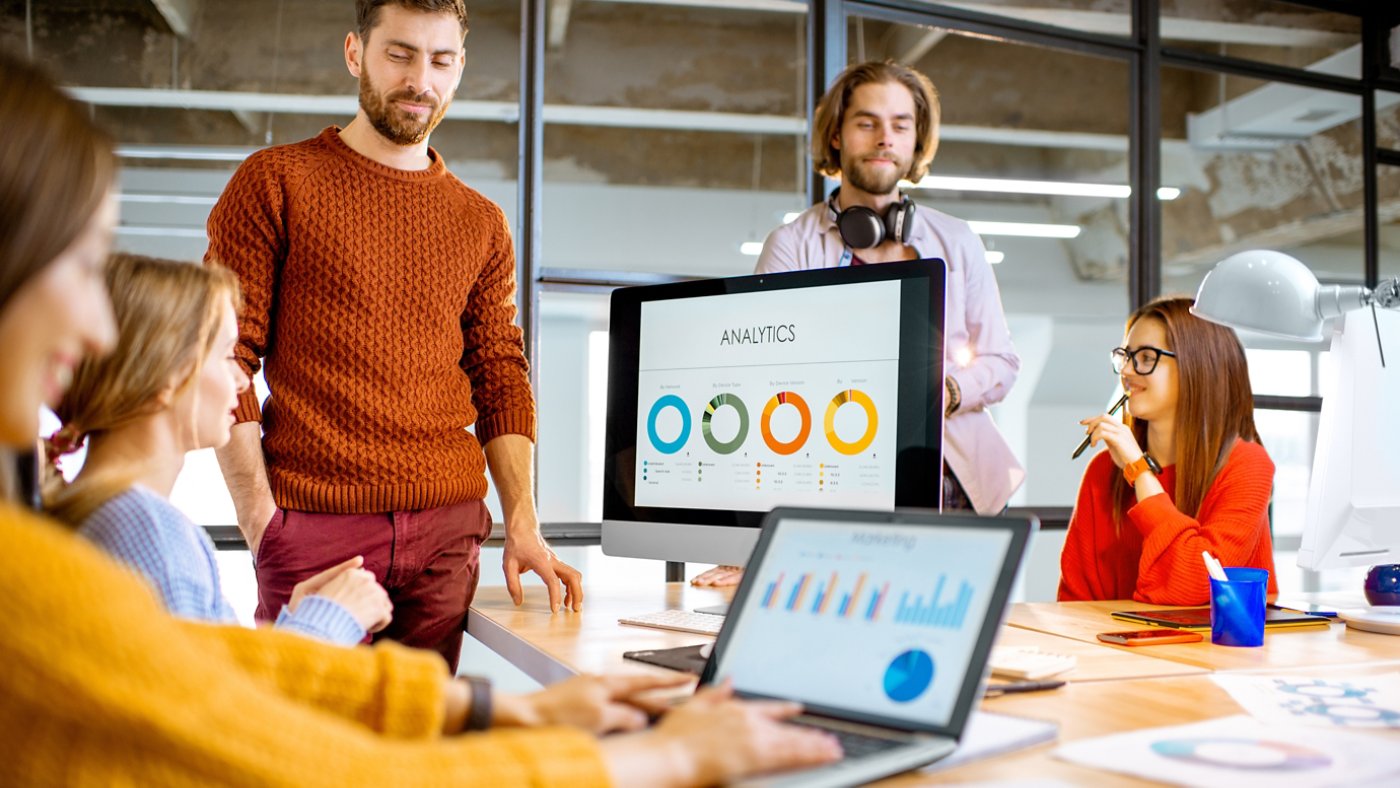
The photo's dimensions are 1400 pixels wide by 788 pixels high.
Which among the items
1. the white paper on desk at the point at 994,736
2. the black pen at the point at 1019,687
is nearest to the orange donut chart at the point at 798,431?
the black pen at the point at 1019,687

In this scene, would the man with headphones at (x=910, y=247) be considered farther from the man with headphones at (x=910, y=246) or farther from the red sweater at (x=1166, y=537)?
the red sweater at (x=1166, y=537)

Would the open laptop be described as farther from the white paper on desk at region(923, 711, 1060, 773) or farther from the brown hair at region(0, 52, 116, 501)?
the brown hair at region(0, 52, 116, 501)

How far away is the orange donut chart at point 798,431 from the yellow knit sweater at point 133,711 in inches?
35.0

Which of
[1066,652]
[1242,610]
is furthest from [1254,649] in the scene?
[1066,652]

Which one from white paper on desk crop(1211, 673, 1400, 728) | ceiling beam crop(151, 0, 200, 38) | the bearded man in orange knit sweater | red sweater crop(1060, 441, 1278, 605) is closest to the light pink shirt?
red sweater crop(1060, 441, 1278, 605)

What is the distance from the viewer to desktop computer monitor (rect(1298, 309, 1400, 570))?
160 cm

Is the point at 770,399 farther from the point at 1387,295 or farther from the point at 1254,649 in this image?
the point at 1387,295

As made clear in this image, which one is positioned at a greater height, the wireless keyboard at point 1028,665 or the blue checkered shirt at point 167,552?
the blue checkered shirt at point 167,552

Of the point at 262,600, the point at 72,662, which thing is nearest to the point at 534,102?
the point at 262,600

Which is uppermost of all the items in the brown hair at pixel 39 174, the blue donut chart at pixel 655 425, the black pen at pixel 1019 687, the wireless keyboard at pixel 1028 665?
the brown hair at pixel 39 174

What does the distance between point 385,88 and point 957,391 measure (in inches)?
43.3

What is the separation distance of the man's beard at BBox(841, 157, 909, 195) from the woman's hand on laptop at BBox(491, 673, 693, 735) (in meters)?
1.68

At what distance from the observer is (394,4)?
1.91m

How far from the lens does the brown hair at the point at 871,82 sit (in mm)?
2582
